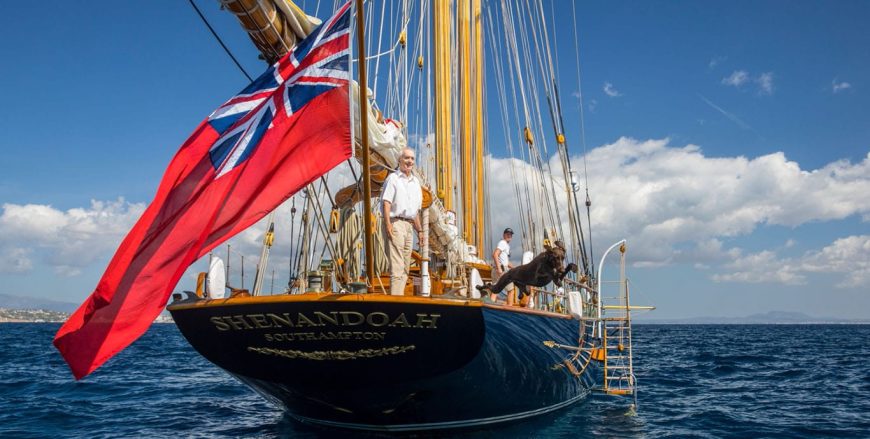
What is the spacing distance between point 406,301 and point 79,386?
47.8 ft

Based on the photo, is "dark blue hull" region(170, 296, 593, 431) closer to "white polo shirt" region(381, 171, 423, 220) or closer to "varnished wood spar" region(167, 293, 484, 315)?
"varnished wood spar" region(167, 293, 484, 315)

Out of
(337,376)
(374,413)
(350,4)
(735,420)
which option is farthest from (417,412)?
(735,420)

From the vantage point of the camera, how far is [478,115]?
20.2m

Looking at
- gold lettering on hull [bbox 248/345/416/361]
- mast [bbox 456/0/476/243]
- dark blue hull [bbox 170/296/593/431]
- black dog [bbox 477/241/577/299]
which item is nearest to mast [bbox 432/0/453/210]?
mast [bbox 456/0/476/243]

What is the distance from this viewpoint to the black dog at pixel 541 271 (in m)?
9.77

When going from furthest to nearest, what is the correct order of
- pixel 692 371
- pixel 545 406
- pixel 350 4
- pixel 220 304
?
pixel 692 371, pixel 545 406, pixel 220 304, pixel 350 4

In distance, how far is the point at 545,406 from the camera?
11.7 m

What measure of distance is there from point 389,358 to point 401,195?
2042 mm

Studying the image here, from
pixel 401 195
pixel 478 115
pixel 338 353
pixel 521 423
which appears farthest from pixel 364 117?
pixel 478 115

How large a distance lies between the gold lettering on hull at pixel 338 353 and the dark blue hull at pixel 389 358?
0.01 meters

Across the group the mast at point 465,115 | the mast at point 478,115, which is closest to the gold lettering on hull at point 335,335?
the mast at point 465,115

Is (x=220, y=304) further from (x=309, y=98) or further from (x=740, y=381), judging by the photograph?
(x=740, y=381)

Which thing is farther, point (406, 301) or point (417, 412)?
point (417, 412)

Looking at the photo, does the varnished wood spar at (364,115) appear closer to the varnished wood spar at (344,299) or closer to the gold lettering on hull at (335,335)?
the varnished wood spar at (344,299)
